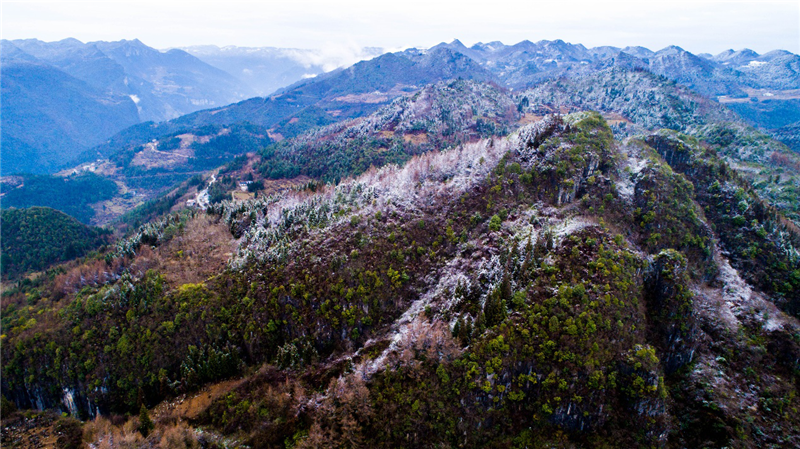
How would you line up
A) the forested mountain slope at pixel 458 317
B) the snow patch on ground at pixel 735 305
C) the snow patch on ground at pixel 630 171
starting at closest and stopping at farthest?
the forested mountain slope at pixel 458 317, the snow patch on ground at pixel 735 305, the snow patch on ground at pixel 630 171

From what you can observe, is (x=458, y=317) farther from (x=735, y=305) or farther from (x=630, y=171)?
(x=630, y=171)

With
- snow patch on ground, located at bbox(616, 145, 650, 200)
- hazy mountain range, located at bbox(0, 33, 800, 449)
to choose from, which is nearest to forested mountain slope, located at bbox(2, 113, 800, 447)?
hazy mountain range, located at bbox(0, 33, 800, 449)

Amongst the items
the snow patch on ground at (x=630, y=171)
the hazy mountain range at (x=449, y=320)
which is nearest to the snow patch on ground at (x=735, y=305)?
the hazy mountain range at (x=449, y=320)

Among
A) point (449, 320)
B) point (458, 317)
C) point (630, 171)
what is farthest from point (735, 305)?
point (449, 320)

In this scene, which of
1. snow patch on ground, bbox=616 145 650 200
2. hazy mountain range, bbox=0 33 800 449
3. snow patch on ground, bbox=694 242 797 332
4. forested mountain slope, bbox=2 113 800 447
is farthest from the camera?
snow patch on ground, bbox=616 145 650 200

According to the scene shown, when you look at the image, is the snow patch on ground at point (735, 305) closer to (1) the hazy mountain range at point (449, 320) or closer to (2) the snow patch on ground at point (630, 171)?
(1) the hazy mountain range at point (449, 320)

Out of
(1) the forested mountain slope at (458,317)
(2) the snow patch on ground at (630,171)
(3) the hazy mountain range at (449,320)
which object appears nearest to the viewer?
(3) the hazy mountain range at (449,320)

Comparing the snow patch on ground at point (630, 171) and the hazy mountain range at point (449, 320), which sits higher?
the snow patch on ground at point (630, 171)

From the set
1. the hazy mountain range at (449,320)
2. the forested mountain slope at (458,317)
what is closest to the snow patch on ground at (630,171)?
the forested mountain slope at (458,317)

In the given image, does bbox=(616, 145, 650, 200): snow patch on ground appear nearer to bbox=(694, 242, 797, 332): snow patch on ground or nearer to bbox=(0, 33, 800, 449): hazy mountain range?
bbox=(0, 33, 800, 449): hazy mountain range

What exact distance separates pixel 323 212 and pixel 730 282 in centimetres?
10469

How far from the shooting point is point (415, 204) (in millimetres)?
97688

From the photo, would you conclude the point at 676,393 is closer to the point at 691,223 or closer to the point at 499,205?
the point at 691,223

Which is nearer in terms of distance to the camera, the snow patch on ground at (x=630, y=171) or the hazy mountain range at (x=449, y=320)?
the hazy mountain range at (x=449, y=320)
